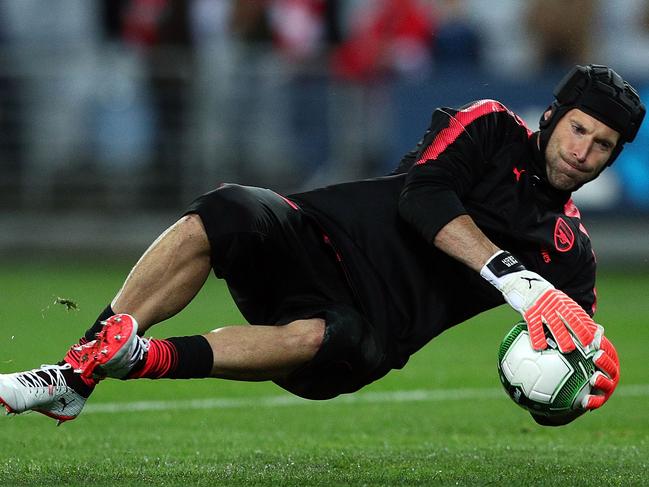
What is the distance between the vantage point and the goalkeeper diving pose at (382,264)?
19.7 feet

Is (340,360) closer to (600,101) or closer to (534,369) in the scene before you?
(534,369)

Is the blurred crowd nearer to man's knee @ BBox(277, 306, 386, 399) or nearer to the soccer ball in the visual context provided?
man's knee @ BBox(277, 306, 386, 399)

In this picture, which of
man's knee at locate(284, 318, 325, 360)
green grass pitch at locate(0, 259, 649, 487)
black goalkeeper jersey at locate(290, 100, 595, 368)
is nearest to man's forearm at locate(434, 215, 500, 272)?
black goalkeeper jersey at locate(290, 100, 595, 368)

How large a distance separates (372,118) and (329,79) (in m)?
0.69

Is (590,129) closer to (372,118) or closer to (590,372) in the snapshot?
(590,372)

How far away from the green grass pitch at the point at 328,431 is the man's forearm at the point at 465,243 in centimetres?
99

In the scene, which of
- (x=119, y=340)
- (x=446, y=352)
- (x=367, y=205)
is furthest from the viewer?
(x=446, y=352)

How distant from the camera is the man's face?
21.3 ft

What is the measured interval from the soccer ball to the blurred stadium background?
10.00 meters

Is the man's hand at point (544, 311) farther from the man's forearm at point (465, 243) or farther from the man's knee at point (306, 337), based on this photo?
the man's knee at point (306, 337)

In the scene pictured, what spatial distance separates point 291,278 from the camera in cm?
650

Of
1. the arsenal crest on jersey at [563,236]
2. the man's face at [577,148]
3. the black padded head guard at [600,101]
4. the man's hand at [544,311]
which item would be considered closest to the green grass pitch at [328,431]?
the man's hand at [544,311]

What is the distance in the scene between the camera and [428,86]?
53.1 feet

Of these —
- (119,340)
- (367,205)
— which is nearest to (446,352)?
(367,205)
